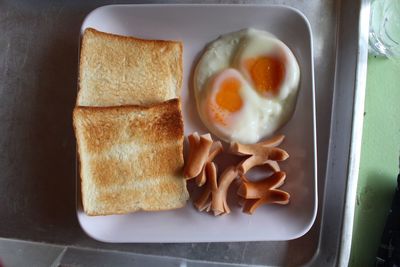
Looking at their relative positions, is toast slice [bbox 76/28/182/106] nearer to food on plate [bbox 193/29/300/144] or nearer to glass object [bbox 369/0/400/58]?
food on plate [bbox 193/29/300/144]

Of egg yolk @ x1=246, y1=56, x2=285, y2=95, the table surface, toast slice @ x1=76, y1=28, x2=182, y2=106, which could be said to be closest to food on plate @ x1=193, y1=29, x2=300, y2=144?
egg yolk @ x1=246, y1=56, x2=285, y2=95

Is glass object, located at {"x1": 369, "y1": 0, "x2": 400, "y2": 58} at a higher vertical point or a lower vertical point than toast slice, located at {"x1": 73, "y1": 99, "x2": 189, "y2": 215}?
higher

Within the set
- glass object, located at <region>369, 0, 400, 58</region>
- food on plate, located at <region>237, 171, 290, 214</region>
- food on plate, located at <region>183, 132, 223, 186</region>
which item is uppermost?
glass object, located at <region>369, 0, 400, 58</region>

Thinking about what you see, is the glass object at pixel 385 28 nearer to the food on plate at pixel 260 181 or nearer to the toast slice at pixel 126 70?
the food on plate at pixel 260 181

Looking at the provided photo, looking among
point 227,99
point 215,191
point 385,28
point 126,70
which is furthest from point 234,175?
point 385,28

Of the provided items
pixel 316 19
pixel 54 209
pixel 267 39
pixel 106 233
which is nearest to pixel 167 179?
pixel 106 233

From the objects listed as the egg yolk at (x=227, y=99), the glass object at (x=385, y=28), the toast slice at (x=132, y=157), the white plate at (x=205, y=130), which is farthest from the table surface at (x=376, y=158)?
the toast slice at (x=132, y=157)

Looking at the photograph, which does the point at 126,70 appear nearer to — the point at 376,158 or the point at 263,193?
the point at 263,193
